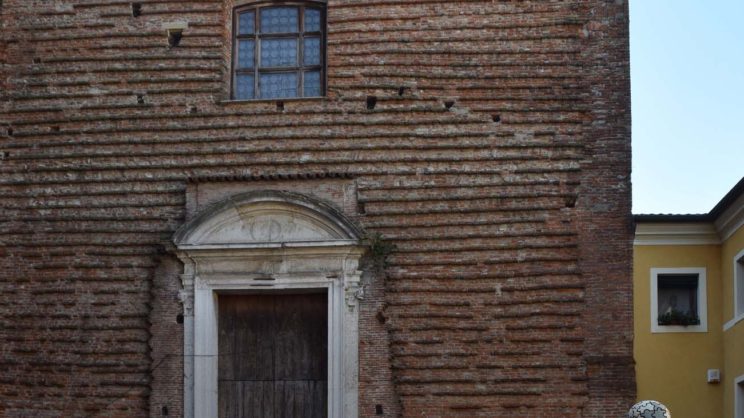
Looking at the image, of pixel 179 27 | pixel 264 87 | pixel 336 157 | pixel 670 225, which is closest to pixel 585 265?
pixel 336 157

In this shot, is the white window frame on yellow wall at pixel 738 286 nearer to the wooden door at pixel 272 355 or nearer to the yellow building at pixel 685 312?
the yellow building at pixel 685 312

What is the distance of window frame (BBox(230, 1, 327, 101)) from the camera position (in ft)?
55.2

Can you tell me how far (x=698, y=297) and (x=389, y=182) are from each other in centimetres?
1105

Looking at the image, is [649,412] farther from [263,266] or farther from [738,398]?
[738,398]

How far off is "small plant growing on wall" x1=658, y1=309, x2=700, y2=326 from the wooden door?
36.9 ft

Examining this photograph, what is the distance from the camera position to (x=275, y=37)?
17000mm

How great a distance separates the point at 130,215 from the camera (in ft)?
54.1

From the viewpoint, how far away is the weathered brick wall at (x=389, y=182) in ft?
51.3

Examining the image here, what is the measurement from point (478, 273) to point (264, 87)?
3580 mm

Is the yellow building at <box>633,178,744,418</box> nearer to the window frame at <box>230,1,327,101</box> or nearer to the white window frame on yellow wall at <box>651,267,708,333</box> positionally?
the white window frame on yellow wall at <box>651,267,708,333</box>

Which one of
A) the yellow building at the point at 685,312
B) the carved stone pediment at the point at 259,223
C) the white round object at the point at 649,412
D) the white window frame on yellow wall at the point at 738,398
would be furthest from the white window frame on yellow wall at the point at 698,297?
the white round object at the point at 649,412

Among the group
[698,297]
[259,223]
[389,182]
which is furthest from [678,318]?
[259,223]

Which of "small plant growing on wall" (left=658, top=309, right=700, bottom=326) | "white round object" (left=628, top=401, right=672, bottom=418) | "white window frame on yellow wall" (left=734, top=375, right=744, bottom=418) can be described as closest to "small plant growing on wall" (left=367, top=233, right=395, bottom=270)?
"white round object" (left=628, top=401, right=672, bottom=418)

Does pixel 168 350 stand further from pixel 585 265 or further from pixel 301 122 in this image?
pixel 585 265
